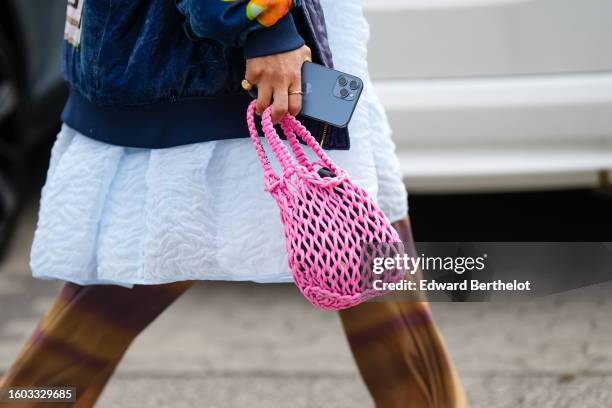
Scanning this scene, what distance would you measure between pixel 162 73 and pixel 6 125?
238 centimetres

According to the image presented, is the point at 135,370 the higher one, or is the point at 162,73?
the point at 162,73

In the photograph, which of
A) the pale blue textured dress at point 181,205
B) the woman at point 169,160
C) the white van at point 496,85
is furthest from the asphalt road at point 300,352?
the pale blue textured dress at point 181,205

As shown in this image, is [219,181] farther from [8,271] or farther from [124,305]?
[8,271]

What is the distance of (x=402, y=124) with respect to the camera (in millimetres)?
3098

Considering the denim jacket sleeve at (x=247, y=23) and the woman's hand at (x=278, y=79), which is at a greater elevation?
the denim jacket sleeve at (x=247, y=23)

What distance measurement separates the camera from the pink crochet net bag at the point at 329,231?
1497mm

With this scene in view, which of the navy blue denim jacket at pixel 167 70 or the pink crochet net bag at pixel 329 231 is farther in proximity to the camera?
the navy blue denim jacket at pixel 167 70

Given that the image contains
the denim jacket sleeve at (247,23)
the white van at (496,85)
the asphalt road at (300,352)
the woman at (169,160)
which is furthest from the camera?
the white van at (496,85)

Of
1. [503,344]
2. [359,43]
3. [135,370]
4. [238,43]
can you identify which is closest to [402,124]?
[503,344]

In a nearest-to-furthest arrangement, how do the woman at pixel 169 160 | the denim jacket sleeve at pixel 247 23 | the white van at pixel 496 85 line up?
the denim jacket sleeve at pixel 247 23 → the woman at pixel 169 160 → the white van at pixel 496 85

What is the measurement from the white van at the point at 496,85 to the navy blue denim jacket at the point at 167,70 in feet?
4.69

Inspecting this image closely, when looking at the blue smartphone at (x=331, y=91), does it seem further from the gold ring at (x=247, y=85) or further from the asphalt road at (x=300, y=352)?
the asphalt road at (x=300, y=352)

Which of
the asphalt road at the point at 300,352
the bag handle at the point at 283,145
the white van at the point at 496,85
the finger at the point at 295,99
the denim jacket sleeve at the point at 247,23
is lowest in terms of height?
the asphalt road at the point at 300,352

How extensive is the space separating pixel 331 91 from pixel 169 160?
0.31m
